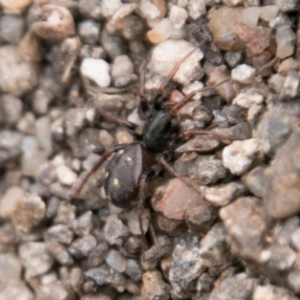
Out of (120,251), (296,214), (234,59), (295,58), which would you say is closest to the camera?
(296,214)

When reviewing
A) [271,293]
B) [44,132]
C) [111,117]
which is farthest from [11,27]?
[271,293]

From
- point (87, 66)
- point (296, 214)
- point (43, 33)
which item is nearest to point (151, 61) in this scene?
point (87, 66)

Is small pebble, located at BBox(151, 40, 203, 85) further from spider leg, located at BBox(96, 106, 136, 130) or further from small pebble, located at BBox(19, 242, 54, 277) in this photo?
small pebble, located at BBox(19, 242, 54, 277)

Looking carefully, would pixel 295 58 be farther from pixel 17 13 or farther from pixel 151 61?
pixel 17 13

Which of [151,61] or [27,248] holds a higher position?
[151,61]

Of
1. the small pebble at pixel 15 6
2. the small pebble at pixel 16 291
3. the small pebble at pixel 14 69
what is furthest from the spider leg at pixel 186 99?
the small pebble at pixel 16 291

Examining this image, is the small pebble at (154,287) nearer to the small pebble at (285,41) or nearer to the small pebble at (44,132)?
the small pebble at (44,132)
